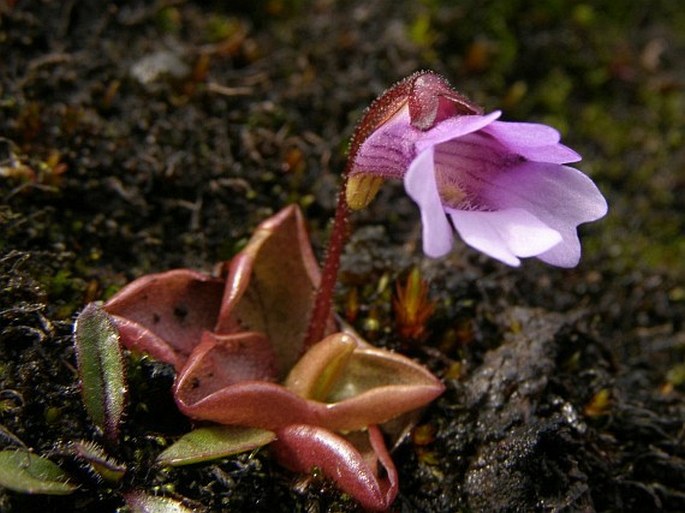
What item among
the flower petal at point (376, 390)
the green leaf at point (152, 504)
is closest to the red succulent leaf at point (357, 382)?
the flower petal at point (376, 390)

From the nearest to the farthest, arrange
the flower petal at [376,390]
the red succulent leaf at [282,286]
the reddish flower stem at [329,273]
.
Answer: the flower petal at [376,390], the reddish flower stem at [329,273], the red succulent leaf at [282,286]

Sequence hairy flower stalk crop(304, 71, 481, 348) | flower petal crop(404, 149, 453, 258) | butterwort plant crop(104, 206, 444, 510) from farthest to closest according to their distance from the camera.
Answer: butterwort plant crop(104, 206, 444, 510), hairy flower stalk crop(304, 71, 481, 348), flower petal crop(404, 149, 453, 258)

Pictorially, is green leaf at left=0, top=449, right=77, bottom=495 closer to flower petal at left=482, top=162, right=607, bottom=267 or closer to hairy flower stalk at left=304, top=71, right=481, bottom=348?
hairy flower stalk at left=304, top=71, right=481, bottom=348

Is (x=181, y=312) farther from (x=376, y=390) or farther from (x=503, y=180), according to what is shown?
(x=503, y=180)

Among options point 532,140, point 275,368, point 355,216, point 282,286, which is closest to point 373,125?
point 532,140

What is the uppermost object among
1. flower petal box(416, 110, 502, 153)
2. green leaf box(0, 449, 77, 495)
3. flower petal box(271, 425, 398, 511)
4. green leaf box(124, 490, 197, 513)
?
flower petal box(416, 110, 502, 153)

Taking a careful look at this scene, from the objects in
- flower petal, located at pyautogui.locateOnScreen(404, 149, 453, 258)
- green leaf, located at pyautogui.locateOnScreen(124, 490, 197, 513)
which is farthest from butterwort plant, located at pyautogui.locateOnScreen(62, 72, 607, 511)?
green leaf, located at pyautogui.locateOnScreen(124, 490, 197, 513)

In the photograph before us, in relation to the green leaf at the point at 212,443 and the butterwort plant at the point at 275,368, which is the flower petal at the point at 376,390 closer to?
the butterwort plant at the point at 275,368
